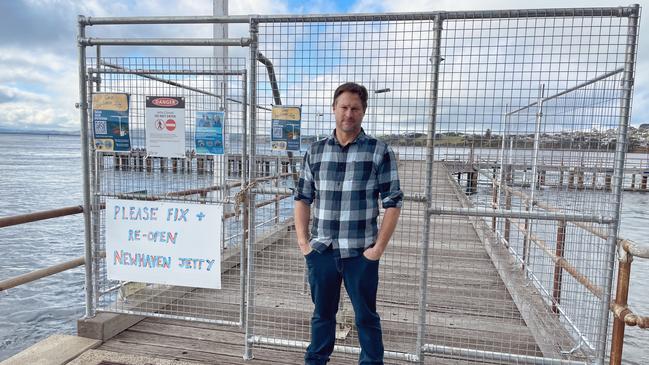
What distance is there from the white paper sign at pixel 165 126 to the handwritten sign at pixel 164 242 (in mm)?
445

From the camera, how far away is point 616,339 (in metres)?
2.76

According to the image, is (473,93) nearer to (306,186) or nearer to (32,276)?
(306,186)

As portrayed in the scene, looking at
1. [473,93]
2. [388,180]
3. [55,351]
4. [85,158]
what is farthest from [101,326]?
[473,93]

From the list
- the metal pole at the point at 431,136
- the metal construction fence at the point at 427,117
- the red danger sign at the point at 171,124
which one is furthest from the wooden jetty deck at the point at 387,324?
the red danger sign at the point at 171,124

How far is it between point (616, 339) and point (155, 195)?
140 inches

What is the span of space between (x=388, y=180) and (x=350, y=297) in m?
0.80

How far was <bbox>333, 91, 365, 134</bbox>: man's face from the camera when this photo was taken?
263 cm

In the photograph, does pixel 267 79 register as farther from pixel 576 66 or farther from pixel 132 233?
pixel 576 66

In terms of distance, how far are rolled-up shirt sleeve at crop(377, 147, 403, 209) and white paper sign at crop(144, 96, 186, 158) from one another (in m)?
1.73

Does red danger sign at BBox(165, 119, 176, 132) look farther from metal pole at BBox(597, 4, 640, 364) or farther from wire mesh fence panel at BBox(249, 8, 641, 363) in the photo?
metal pole at BBox(597, 4, 640, 364)

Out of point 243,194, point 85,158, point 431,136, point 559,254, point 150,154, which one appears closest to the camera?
point 431,136

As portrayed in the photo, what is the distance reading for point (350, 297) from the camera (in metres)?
2.77

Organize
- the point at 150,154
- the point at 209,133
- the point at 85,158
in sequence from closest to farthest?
the point at 209,133
the point at 150,154
the point at 85,158

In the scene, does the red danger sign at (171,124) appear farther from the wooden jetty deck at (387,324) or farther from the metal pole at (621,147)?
the metal pole at (621,147)
